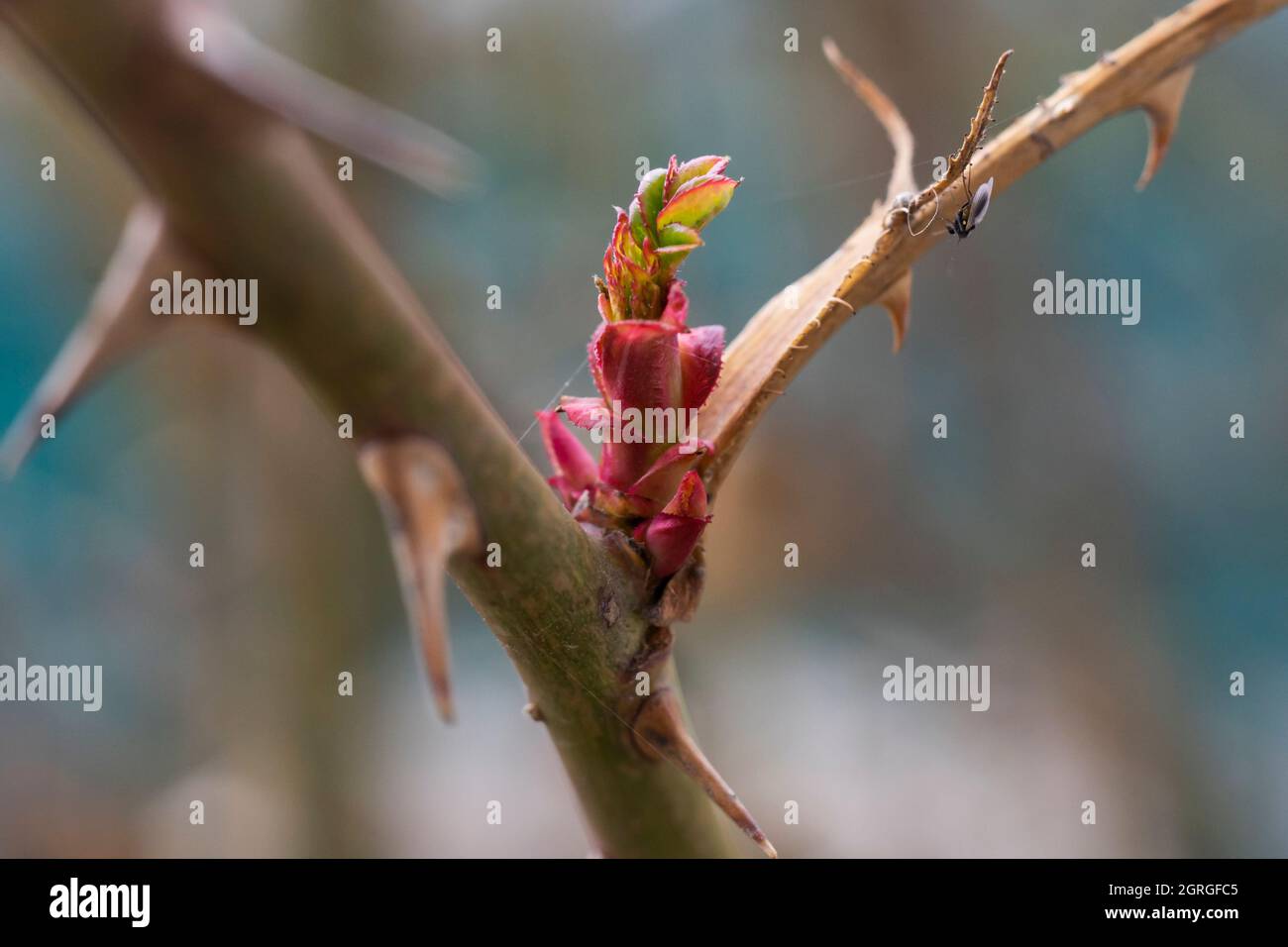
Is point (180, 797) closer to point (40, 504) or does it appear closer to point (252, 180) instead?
point (40, 504)

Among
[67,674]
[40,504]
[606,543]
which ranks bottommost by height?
[67,674]

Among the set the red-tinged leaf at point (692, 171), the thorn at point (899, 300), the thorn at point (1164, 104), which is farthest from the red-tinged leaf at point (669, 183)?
the thorn at point (1164, 104)

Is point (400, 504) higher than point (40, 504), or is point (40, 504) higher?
point (40, 504)

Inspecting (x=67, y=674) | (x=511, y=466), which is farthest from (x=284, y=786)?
(x=511, y=466)

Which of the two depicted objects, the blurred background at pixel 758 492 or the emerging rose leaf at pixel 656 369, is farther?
the blurred background at pixel 758 492

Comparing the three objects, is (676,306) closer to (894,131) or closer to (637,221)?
(637,221)

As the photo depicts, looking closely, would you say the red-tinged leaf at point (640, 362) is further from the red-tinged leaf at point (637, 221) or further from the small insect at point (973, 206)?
the small insect at point (973, 206)

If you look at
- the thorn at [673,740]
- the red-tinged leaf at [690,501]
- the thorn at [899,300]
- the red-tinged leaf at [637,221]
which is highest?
the red-tinged leaf at [637,221]
